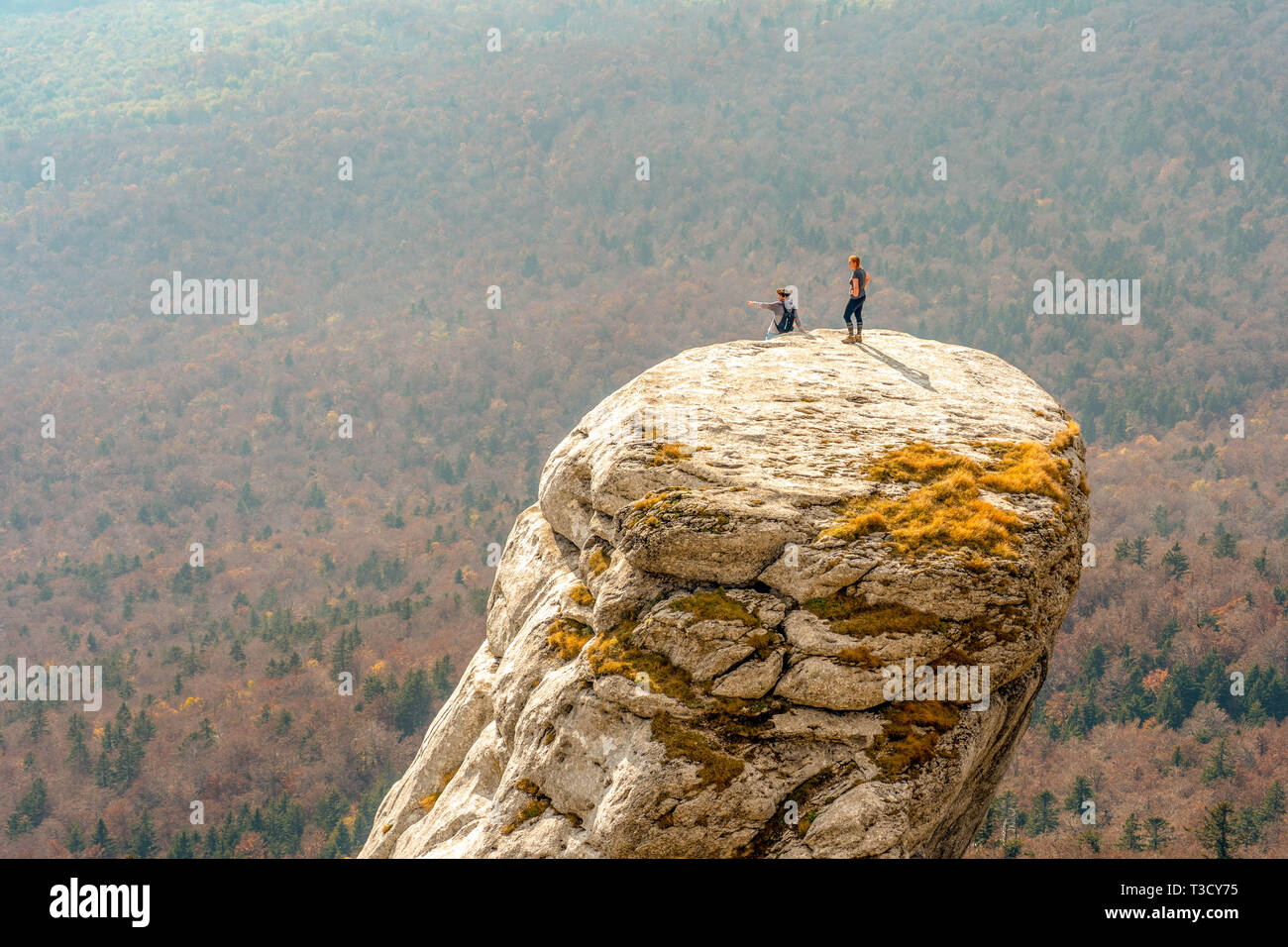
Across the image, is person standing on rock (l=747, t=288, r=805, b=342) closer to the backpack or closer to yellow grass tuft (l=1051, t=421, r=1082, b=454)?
the backpack

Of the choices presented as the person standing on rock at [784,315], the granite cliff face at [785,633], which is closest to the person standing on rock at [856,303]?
the person standing on rock at [784,315]

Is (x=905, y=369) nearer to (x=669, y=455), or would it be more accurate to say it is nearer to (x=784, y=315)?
(x=784, y=315)

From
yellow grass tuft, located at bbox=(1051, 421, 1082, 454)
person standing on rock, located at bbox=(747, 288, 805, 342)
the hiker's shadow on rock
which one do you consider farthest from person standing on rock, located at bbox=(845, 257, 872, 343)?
yellow grass tuft, located at bbox=(1051, 421, 1082, 454)

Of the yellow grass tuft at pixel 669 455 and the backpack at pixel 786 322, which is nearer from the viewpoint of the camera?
the yellow grass tuft at pixel 669 455

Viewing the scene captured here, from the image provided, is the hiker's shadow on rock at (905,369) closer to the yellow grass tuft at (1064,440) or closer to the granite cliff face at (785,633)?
the granite cliff face at (785,633)

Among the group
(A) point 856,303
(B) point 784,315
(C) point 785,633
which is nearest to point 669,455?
(C) point 785,633

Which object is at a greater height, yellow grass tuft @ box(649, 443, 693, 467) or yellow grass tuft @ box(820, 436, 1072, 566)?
yellow grass tuft @ box(649, 443, 693, 467)
